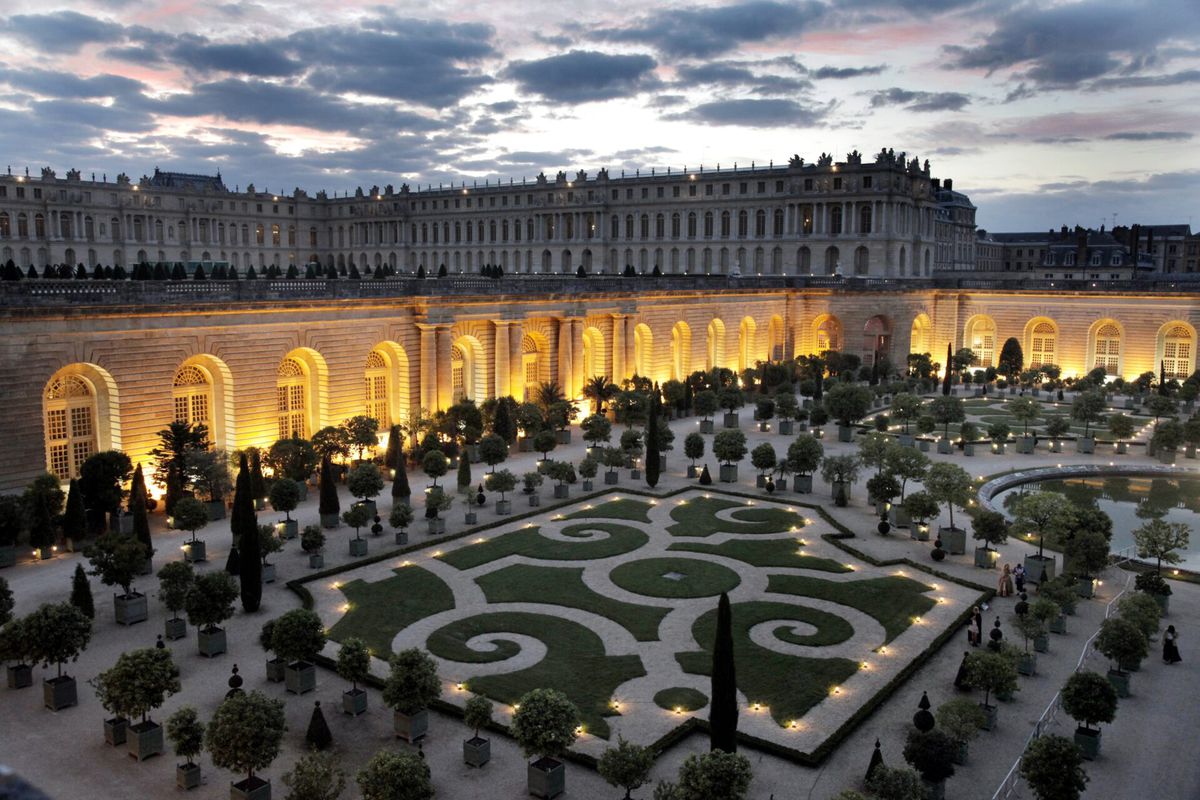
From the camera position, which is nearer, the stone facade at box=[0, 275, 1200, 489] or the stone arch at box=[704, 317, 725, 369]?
the stone facade at box=[0, 275, 1200, 489]

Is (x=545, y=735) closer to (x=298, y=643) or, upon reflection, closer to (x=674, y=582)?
(x=298, y=643)

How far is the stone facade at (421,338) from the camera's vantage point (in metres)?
36.1

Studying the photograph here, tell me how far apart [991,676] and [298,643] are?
598 inches

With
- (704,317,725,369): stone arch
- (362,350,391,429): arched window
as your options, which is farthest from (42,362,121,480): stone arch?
(704,317,725,369): stone arch

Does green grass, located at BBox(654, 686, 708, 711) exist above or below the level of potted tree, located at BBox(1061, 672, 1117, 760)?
below

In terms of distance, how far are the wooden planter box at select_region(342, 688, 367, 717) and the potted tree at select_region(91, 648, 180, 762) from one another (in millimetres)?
3466

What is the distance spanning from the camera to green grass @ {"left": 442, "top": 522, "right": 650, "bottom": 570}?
3198 centimetres

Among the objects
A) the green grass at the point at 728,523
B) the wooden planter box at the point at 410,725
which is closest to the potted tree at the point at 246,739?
the wooden planter box at the point at 410,725

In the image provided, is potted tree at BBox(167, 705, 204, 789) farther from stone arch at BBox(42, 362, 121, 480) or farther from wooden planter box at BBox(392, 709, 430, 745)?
stone arch at BBox(42, 362, 121, 480)

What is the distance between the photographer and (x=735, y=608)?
27.5 meters

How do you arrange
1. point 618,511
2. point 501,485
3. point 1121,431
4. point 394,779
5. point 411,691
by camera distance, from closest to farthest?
point 394,779, point 411,691, point 501,485, point 618,511, point 1121,431

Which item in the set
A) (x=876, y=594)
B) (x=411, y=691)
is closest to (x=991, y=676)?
(x=876, y=594)

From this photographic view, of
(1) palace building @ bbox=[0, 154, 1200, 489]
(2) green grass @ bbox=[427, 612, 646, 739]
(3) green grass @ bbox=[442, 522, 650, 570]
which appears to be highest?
(1) palace building @ bbox=[0, 154, 1200, 489]

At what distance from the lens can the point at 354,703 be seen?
21250 millimetres
